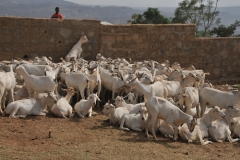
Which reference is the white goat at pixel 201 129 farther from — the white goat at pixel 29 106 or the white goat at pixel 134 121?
the white goat at pixel 29 106

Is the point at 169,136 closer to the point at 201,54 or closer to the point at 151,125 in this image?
the point at 151,125

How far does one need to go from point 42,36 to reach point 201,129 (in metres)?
7.33

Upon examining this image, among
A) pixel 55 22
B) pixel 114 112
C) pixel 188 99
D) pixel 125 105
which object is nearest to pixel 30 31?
pixel 55 22

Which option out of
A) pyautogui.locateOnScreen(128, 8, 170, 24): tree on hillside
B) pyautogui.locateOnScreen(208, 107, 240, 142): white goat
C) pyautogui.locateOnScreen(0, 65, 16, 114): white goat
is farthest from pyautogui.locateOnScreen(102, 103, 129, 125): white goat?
pyautogui.locateOnScreen(128, 8, 170, 24): tree on hillside

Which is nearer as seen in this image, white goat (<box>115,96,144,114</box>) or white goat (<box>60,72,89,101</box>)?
white goat (<box>115,96,144,114</box>)

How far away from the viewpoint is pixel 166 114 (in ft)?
26.4

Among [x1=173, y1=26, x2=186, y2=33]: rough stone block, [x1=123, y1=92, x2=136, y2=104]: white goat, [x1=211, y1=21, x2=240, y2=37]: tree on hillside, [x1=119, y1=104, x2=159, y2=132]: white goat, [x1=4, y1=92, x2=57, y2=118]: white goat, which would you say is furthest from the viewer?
[x1=211, y1=21, x2=240, y2=37]: tree on hillside

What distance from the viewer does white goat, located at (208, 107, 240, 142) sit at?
840cm

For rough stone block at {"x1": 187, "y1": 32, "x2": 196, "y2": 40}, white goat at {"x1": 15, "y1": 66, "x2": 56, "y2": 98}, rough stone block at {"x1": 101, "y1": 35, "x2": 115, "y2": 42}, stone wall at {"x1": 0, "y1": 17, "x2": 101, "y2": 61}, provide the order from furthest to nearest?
rough stone block at {"x1": 187, "y1": 32, "x2": 196, "y2": 40} < rough stone block at {"x1": 101, "y1": 35, "x2": 115, "y2": 42} < stone wall at {"x1": 0, "y1": 17, "x2": 101, "y2": 61} < white goat at {"x1": 15, "y1": 66, "x2": 56, "y2": 98}

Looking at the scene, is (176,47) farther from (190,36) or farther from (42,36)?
(42,36)

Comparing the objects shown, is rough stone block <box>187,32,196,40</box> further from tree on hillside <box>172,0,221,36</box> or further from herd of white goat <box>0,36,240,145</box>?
tree on hillside <box>172,0,221,36</box>

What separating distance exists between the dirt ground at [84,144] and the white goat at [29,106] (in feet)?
0.58

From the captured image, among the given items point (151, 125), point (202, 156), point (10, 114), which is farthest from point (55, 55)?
point (202, 156)

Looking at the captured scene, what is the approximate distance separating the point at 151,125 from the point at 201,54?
29.9ft
